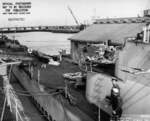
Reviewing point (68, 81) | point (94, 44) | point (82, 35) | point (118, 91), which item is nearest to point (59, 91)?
point (68, 81)

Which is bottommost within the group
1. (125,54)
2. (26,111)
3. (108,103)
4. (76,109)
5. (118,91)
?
(26,111)

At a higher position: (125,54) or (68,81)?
(125,54)

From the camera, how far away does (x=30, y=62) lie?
642 inches

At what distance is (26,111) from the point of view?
1157cm

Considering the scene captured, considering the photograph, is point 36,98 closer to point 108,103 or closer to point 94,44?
point 108,103

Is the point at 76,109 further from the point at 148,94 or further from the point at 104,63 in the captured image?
the point at 104,63

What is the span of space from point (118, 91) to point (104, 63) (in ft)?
17.9

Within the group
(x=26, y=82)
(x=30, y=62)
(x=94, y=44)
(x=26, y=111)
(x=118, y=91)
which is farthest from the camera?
(x=94, y=44)

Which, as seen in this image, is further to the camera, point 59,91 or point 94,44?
point 94,44

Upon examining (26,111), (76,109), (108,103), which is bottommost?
(26,111)

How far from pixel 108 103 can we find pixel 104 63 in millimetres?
4729

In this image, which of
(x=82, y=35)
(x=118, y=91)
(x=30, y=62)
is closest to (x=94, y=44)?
(x=82, y=35)

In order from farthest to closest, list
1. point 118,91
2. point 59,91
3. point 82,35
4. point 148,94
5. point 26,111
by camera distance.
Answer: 1. point 82,35
2. point 26,111
3. point 59,91
4. point 118,91
5. point 148,94

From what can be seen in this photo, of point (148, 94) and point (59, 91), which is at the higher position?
point (148, 94)
